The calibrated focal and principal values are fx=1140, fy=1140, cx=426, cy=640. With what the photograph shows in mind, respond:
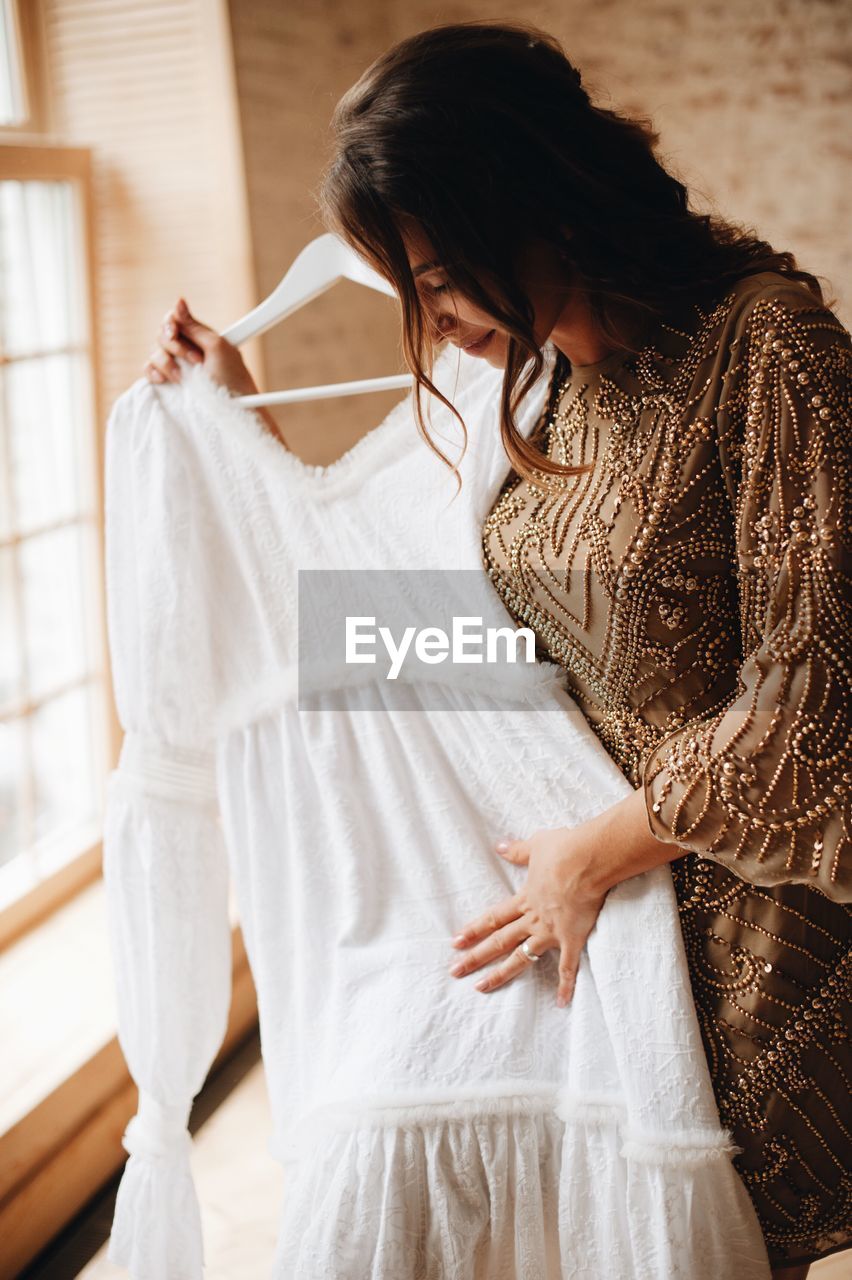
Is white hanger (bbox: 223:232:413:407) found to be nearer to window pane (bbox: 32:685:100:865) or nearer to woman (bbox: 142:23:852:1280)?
woman (bbox: 142:23:852:1280)

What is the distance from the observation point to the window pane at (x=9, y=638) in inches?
70.4

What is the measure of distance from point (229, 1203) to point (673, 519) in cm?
125

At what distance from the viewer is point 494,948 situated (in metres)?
1.04

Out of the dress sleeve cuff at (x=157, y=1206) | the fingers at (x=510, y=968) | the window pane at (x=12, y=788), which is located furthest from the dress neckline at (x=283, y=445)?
the window pane at (x=12, y=788)

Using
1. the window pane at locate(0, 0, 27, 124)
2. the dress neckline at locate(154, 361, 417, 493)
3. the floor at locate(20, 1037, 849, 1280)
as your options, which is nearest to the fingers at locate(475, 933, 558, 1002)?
the dress neckline at locate(154, 361, 417, 493)

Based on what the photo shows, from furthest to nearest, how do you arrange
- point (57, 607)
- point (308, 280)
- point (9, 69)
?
point (57, 607) → point (9, 69) → point (308, 280)

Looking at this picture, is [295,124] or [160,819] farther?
[295,124]

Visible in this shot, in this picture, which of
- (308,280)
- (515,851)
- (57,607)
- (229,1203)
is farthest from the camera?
(57,607)

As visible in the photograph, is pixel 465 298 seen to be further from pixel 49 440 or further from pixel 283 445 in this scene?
pixel 49 440

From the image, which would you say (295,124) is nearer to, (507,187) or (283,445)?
(283,445)

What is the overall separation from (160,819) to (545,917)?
423 millimetres

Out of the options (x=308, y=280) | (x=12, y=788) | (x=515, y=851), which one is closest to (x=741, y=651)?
(x=515, y=851)

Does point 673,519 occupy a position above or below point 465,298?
below

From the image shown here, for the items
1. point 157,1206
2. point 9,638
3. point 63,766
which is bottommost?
point 157,1206
